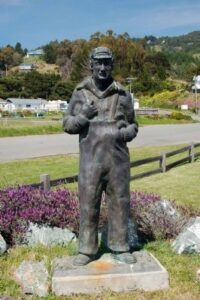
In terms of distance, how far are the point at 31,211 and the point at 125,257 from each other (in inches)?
83.3

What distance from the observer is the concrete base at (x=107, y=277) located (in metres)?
5.38

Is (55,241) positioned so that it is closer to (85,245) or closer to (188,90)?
(85,245)

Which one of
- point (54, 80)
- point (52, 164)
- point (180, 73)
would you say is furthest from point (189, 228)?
point (180, 73)

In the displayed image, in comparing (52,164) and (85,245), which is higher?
(85,245)

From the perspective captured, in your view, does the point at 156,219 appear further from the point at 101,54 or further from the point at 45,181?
the point at 101,54

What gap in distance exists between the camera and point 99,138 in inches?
215

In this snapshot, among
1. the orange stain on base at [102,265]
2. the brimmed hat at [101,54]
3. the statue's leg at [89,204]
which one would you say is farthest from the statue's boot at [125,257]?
the brimmed hat at [101,54]

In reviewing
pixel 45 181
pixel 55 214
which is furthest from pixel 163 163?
pixel 55 214

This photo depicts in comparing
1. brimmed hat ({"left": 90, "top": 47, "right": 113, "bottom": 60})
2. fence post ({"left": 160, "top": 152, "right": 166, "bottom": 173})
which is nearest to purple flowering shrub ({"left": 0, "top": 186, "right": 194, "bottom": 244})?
brimmed hat ({"left": 90, "top": 47, "right": 113, "bottom": 60})

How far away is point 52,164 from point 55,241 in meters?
11.0

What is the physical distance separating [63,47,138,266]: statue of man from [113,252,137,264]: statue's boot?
11 millimetres

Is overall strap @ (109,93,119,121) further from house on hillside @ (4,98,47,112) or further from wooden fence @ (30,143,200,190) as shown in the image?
house on hillside @ (4,98,47,112)

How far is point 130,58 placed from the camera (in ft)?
334

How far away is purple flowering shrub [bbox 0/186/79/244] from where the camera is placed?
721 cm
